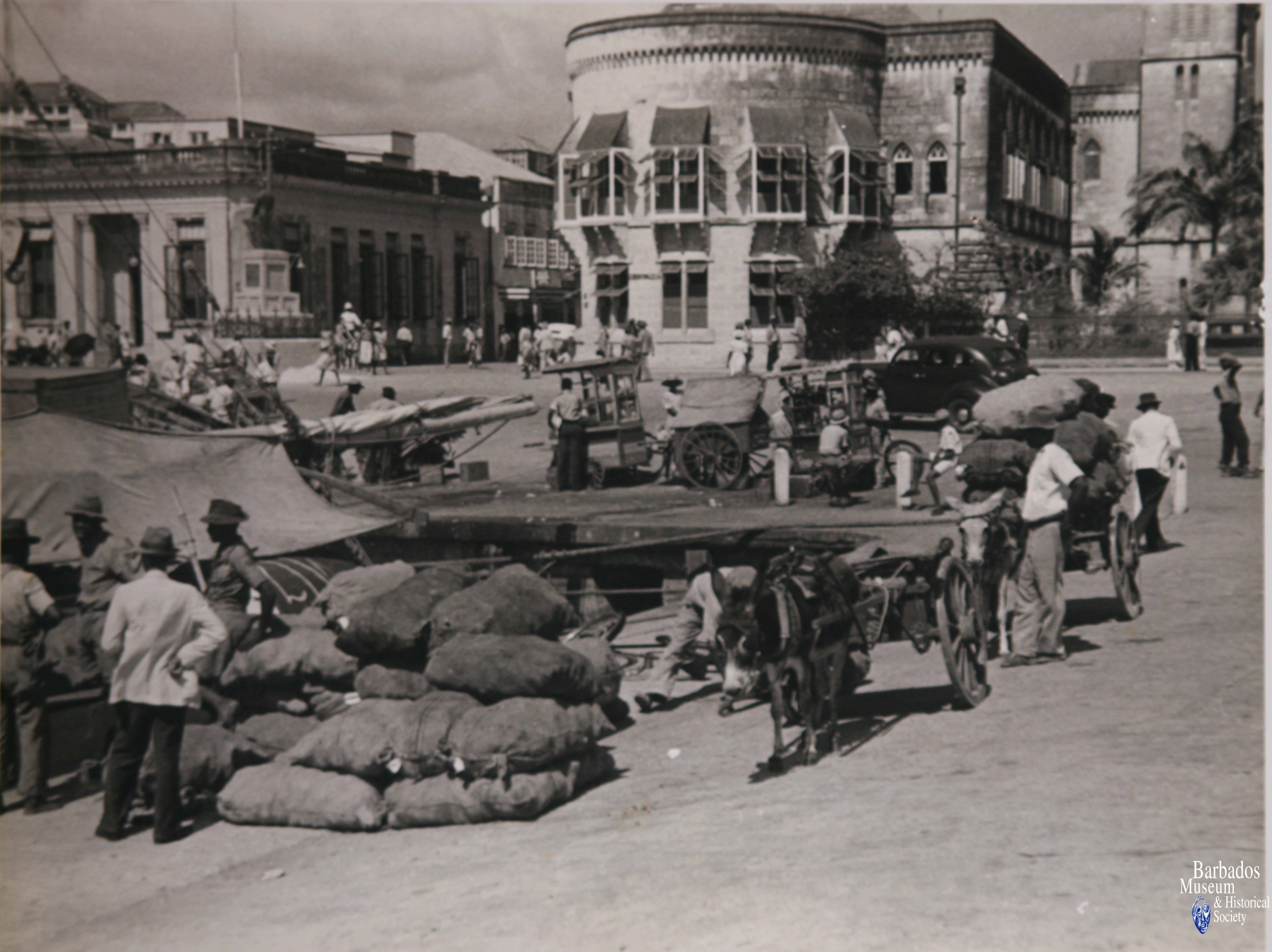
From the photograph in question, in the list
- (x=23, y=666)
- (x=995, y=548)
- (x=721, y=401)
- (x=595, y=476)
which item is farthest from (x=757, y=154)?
(x=23, y=666)

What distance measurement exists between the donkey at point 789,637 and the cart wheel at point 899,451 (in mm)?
8322

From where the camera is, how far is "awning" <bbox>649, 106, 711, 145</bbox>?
43.1m

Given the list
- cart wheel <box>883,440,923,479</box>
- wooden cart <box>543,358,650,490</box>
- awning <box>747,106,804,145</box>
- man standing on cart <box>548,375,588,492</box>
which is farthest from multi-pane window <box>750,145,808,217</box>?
man standing on cart <box>548,375,588,492</box>

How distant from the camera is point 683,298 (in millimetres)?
44500

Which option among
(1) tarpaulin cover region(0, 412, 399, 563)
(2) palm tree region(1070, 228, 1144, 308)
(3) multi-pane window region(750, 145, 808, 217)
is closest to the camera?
(1) tarpaulin cover region(0, 412, 399, 563)

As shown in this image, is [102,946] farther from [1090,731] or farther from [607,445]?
[607,445]

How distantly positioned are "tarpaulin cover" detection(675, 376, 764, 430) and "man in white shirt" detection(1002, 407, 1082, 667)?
8620 millimetres

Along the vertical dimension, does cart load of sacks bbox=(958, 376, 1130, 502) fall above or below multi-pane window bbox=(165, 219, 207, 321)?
below

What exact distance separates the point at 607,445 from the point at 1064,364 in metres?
17.6

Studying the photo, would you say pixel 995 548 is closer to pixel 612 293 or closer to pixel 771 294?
pixel 771 294

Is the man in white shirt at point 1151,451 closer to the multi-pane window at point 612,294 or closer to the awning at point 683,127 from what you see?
the awning at point 683,127

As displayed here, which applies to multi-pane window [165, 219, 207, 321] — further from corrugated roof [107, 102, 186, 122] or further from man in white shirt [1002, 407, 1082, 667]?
man in white shirt [1002, 407, 1082, 667]

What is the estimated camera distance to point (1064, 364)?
33.6m

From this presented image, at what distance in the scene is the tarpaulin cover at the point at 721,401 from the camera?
1881 centimetres
